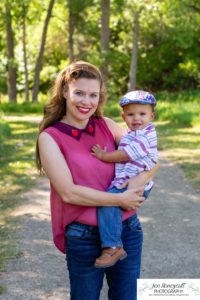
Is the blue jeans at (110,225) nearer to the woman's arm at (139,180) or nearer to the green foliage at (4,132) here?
the woman's arm at (139,180)

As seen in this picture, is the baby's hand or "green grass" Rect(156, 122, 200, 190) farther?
"green grass" Rect(156, 122, 200, 190)

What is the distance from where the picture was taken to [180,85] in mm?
30172

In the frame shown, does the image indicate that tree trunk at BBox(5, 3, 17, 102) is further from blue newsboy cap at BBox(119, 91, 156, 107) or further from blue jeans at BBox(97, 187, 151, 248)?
blue jeans at BBox(97, 187, 151, 248)

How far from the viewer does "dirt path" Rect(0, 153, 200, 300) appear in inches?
191

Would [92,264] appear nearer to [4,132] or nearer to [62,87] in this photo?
[62,87]

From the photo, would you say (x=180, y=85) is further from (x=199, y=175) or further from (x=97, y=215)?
(x=97, y=215)

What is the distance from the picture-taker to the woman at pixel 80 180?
2719mm

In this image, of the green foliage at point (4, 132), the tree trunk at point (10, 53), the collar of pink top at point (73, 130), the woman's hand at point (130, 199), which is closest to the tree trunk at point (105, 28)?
the tree trunk at point (10, 53)

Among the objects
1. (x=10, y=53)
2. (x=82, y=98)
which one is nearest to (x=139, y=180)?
(x=82, y=98)

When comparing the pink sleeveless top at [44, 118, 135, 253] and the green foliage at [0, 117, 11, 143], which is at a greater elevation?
the pink sleeveless top at [44, 118, 135, 253]

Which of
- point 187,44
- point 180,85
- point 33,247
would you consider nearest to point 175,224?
point 33,247

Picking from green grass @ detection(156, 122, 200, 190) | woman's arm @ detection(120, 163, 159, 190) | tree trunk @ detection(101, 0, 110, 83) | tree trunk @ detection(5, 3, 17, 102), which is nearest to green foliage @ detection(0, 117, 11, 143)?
green grass @ detection(156, 122, 200, 190)

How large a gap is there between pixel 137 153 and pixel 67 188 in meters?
0.41

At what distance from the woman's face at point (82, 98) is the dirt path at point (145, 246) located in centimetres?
222
